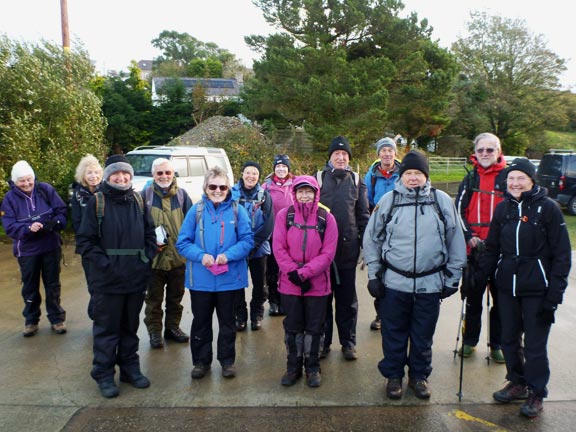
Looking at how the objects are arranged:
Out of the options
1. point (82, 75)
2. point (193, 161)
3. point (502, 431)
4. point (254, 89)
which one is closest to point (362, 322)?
point (502, 431)

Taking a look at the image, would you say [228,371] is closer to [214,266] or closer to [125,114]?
[214,266]

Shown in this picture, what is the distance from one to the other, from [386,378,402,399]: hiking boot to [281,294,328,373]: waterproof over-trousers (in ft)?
2.01

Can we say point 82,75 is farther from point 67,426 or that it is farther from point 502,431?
point 502,431

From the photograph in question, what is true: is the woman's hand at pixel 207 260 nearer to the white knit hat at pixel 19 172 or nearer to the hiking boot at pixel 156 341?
the hiking boot at pixel 156 341

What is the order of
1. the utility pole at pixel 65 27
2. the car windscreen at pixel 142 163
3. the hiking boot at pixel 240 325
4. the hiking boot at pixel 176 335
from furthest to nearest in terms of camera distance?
the utility pole at pixel 65 27 < the car windscreen at pixel 142 163 < the hiking boot at pixel 240 325 < the hiking boot at pixel 176 335

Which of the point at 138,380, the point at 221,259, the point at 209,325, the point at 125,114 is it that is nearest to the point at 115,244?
the point at 221,259

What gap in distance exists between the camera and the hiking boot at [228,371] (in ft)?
13.5

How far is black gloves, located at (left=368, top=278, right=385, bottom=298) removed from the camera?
3.77 metres

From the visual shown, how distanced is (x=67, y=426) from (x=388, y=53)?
20612 mm

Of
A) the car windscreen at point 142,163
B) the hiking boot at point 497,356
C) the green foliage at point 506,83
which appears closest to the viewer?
the hiking boot at point 497,356

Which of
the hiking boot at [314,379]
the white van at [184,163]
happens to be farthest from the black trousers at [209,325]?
the white van at [184,163]

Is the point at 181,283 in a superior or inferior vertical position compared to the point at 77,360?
superior

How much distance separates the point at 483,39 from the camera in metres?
35.2

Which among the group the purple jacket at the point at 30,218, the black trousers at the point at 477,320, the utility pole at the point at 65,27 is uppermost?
the utility pole at the point at 65,27
